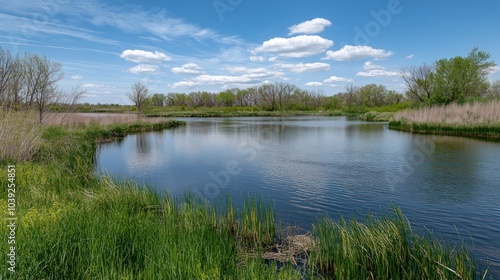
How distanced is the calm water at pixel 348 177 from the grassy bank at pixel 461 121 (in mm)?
5431

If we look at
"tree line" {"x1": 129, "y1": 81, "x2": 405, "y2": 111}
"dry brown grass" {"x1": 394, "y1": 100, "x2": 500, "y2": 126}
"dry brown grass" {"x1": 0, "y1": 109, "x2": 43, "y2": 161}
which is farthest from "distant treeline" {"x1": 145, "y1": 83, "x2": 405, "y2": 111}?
"dry brown grass" {"x1": 0, "y1": 109, "x2": 43, "y2": 161}

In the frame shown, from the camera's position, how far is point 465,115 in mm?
30719

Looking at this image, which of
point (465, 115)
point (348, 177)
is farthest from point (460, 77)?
point (348, 177)

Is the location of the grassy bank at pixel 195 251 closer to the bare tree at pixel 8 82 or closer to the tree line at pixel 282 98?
the bare tree at pixel 8 82

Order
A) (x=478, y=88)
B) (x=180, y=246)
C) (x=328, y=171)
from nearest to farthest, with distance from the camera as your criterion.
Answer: (x=180, y=246) → (x=328, y=171) → (x=478, y=88)

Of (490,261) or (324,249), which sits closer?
(324,249)

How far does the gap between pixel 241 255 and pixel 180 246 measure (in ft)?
5.04

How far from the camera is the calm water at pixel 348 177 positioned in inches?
346

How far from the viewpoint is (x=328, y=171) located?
1463 cm

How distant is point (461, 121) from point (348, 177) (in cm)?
2402

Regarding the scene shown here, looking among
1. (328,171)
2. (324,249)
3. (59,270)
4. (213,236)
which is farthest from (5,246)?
(328,171)

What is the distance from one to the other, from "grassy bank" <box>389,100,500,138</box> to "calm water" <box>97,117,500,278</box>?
5.43 metres

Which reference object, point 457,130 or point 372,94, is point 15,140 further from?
point 372,94

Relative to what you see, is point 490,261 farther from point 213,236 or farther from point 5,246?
point 5,246
